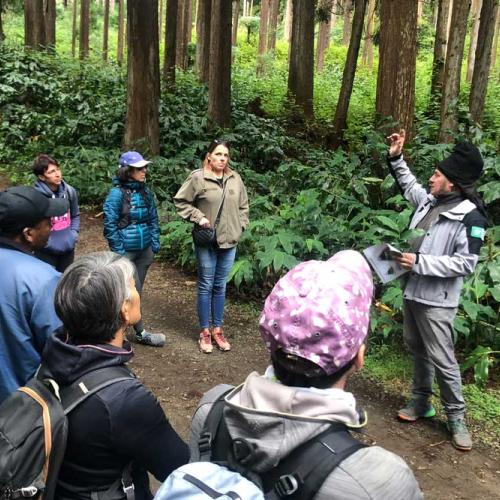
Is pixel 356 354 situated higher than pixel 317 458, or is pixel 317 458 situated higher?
pixel 356 354

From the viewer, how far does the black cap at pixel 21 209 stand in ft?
8.33

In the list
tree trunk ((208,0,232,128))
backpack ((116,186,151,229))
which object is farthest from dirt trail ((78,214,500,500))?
tree trunk ((208,0,232,128))

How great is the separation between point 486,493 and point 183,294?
4212 mm

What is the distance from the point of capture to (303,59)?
14828mm

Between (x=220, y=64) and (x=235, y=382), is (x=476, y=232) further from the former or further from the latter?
(x=220, y=64)

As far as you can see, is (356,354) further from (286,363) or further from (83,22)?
(83,22)

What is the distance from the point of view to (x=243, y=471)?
1355 mm

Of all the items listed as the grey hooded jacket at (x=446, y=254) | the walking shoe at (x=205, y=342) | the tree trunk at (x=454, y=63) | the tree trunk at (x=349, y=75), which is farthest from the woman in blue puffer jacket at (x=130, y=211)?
the tree trunk at (x=349, y=75)

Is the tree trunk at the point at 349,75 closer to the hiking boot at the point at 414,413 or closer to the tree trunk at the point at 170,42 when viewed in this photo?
the tree trunk at the point at 170,42

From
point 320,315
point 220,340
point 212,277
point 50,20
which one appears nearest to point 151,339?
point 220,340

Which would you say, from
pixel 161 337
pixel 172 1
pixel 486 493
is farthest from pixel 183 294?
pixel 172 1

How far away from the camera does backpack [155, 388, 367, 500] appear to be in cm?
127

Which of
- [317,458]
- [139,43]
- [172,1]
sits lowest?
[317,458]

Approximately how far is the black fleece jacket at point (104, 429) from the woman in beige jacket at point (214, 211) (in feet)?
10.3
